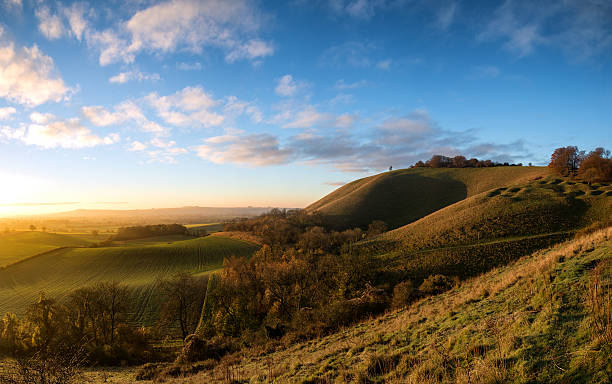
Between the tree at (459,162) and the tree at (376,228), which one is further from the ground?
the tree at (459,162)

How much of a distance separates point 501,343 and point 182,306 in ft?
138

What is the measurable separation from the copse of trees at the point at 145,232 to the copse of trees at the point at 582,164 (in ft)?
484

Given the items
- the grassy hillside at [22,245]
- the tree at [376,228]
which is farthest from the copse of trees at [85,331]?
the tree at [376,228]

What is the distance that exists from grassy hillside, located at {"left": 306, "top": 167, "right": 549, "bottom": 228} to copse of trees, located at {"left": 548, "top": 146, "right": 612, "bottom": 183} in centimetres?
678

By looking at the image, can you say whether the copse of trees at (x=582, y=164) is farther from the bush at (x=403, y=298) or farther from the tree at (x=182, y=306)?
the tree at (x=182, y=306)

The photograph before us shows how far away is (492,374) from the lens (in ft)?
17.8

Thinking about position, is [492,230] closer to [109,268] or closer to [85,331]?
[85,331]

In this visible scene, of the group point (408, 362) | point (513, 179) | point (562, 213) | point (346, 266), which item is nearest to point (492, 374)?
point (408, 362)

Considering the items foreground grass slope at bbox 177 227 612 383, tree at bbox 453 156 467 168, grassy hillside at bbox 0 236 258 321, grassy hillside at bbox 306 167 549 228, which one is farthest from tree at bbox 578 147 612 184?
grassy hillside at bbox 0 236 258 321

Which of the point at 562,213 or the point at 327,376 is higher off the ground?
the point at 562,213

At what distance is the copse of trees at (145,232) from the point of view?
10279 centimetres

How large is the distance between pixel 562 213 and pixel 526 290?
51.6 metres

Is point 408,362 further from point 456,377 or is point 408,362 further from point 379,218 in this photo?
point 379,218

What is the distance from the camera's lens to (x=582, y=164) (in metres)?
66.6
